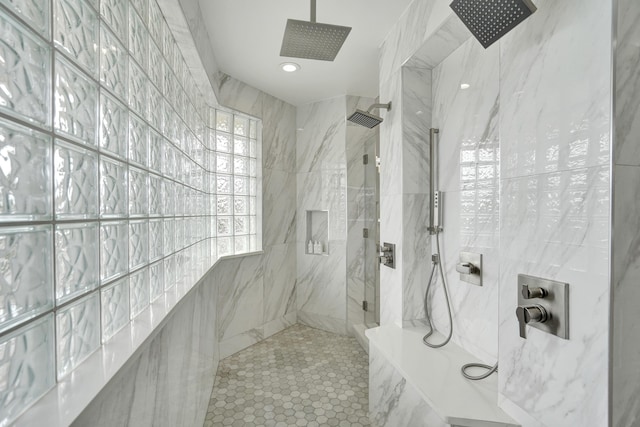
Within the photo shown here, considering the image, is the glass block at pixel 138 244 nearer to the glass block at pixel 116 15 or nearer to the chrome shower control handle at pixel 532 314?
the glass block at pixel 116 15

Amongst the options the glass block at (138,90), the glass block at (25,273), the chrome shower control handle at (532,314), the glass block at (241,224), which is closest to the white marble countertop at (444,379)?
the chrome shower control handle at (532,314)

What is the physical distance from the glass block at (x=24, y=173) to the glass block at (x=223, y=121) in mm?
2190

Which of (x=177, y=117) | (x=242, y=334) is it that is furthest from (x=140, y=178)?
(x=242, y=334)

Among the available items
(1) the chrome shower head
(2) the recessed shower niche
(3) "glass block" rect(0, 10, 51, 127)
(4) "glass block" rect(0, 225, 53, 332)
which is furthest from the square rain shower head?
(2) the recessed shower niche

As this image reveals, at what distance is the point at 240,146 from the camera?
9.63 ft

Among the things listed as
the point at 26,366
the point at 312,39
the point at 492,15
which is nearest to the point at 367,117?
the point at 312,39

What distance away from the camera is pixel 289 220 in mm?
3367

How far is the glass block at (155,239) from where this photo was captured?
49.2 inches

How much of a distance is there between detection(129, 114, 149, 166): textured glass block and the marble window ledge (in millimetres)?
529

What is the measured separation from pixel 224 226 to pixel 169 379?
1654 mm

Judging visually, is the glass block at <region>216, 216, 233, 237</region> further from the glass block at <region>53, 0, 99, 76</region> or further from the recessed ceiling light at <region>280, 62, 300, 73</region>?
the glass block at <region>53, 0, 99, 76</region>

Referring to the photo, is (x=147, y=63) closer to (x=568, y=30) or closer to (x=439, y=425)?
(x=568, y=30)

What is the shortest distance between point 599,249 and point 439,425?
83cm

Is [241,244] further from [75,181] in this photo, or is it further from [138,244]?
[75,181]
